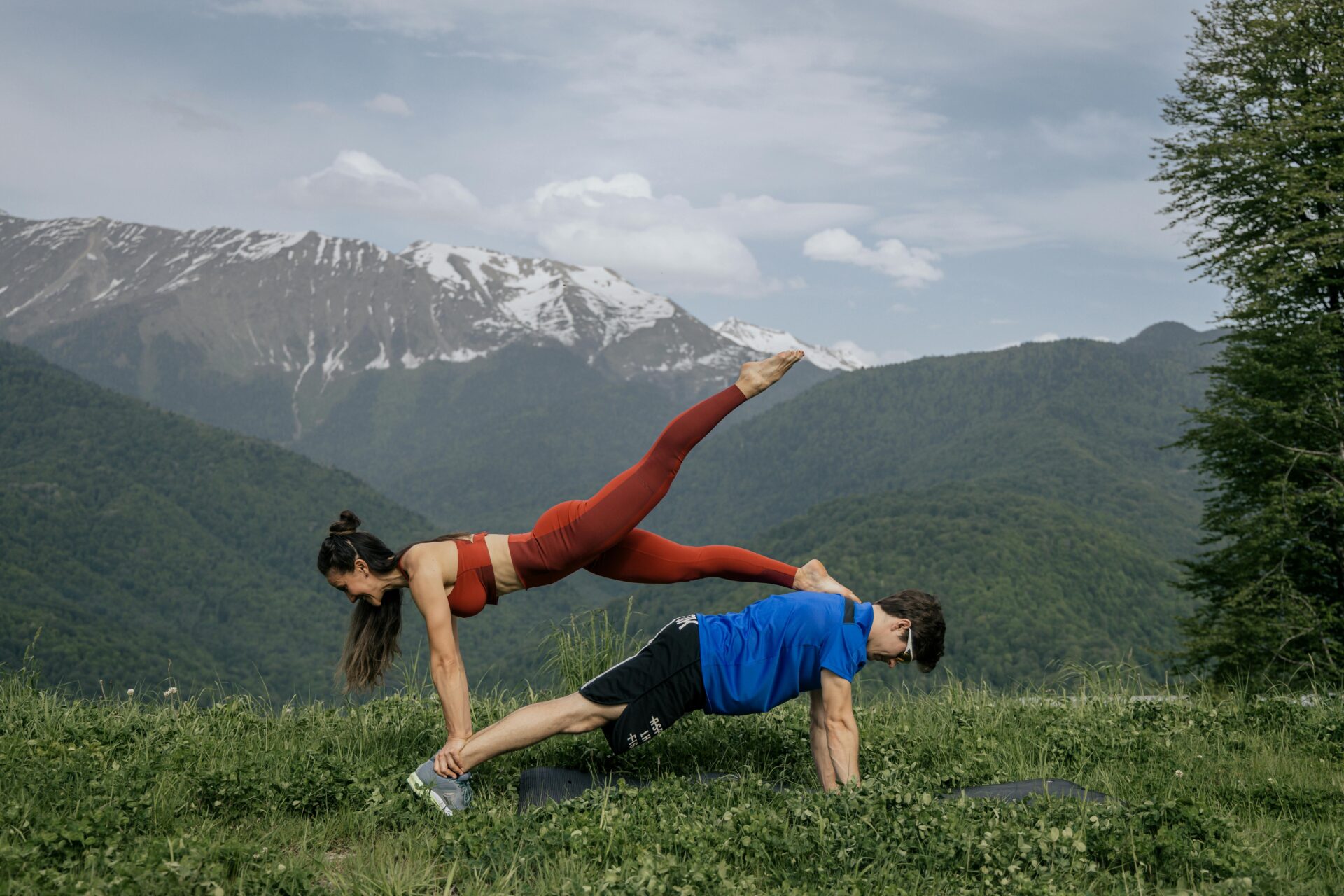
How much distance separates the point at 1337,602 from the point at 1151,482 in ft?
516

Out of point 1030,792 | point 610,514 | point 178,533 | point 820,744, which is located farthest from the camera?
point 178,533

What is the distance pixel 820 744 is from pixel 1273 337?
20573 mm

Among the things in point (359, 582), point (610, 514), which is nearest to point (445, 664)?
point (359, 582)

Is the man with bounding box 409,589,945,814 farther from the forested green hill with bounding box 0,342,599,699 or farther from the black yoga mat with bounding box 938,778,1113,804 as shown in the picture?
the forested green hill with bounding box 0,342,599,699

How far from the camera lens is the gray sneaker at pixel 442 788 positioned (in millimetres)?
4418

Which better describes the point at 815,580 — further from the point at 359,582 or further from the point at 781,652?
the point at 359,582

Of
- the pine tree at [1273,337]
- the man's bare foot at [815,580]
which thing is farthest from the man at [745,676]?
the pine tree at [1273,337]

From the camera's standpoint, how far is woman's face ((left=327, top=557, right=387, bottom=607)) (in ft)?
16.1

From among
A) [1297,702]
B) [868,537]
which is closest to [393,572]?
[1297,702]

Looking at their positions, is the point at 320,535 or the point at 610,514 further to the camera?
the point at 320,535

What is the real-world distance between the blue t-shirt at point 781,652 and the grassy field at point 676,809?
0.43m

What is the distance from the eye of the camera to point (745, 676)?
4.66 m

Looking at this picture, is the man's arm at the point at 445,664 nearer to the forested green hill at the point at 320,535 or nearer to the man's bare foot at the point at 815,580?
the man's bare foot at the point at 815,580

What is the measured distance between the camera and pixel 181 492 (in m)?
157
